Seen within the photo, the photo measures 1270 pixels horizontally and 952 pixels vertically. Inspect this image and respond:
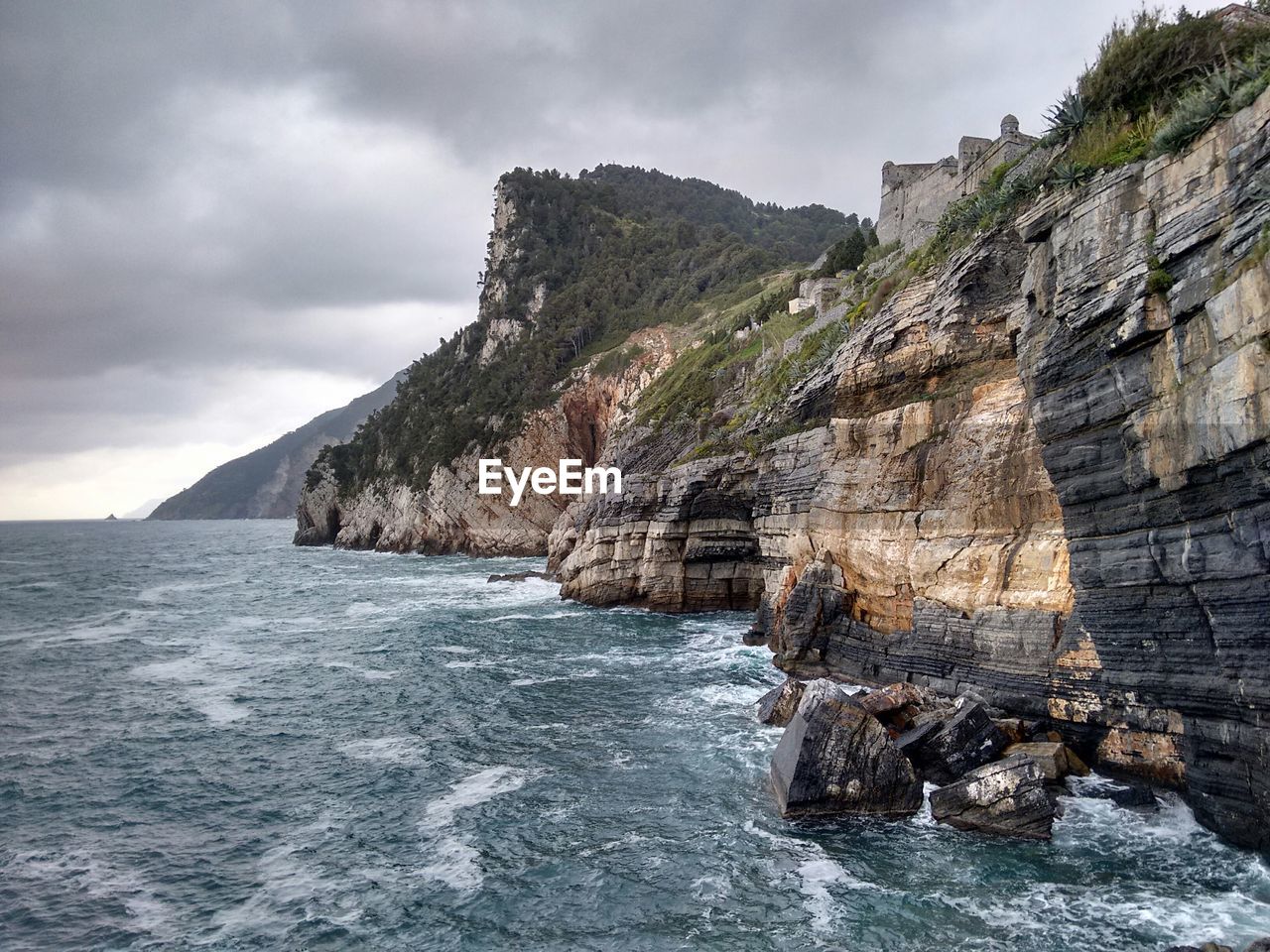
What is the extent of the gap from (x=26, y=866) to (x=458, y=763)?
26.1 feet

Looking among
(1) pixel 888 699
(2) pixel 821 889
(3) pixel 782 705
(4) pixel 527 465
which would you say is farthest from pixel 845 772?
(4) pixel 527 465

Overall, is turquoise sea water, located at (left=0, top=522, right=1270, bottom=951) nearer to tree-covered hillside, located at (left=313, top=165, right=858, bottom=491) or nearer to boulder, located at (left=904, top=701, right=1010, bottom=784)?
boulder, located at (left=904, top=701, right=1010, bottom=784)

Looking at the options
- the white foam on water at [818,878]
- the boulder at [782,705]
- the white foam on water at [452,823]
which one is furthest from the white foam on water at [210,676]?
the white foam on water at [818,878]

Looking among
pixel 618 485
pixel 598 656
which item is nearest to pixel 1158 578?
pixel 598 656

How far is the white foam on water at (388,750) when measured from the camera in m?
17.7

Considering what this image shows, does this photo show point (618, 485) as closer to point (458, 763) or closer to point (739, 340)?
point (739, 340)

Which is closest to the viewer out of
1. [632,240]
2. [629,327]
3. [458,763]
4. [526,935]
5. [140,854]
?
[526,935]

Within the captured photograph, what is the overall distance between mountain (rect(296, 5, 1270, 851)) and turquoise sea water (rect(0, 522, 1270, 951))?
8.54ft

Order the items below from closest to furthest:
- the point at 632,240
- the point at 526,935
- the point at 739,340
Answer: the point at 526,935
the point at 739,340
the point at 632,240

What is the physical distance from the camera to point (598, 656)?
27312mm

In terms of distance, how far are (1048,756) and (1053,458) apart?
5.74 meters

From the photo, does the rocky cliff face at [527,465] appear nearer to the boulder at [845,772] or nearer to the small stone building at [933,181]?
the small stone building at [933,181]

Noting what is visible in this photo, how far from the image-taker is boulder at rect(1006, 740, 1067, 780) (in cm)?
1360

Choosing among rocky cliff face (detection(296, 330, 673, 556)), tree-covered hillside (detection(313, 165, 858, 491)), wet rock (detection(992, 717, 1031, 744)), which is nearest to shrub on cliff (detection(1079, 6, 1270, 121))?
wet rock (detection(992, 717, 1031, 744))
